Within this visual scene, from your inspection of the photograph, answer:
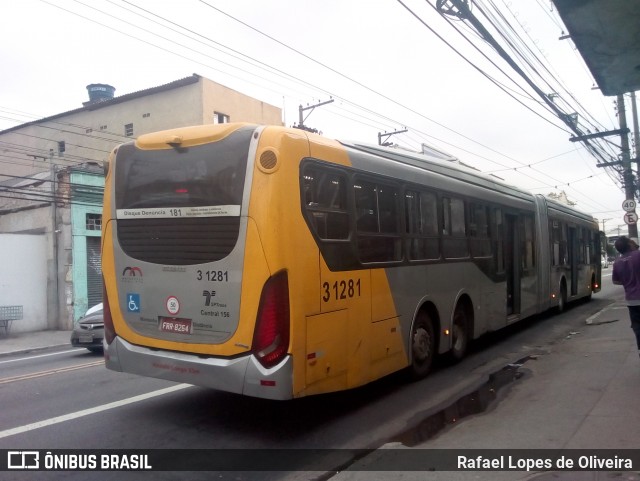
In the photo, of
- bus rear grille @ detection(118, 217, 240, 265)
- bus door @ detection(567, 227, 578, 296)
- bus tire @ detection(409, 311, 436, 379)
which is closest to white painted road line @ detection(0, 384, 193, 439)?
bus rear grille @ detection(118, 217, 240, 265)

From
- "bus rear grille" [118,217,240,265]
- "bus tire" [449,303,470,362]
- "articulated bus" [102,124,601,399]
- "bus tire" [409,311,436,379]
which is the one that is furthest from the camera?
"bus tire" [449,303,470,362]

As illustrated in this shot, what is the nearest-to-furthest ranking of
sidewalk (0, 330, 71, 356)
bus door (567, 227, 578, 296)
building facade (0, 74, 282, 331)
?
sidewalk (0, 330, 71, 356)
bus door (567, 227, 578, 296)
building facade (0, 74, 282, 331)

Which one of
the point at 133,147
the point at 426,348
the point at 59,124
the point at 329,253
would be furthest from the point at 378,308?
the point at 59,124

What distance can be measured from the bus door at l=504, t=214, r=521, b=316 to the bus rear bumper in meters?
7.58

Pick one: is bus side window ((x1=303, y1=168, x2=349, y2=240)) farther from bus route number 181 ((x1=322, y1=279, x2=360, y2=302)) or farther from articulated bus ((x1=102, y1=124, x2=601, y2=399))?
bus route number 181 ((x1=322, y1=279, x2=360, y2=302))

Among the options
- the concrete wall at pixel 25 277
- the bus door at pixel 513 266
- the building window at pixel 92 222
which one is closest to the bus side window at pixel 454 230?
the bus door at pixel 513 266

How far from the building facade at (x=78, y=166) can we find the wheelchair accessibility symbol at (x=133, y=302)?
12.6m

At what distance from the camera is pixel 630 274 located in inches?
282

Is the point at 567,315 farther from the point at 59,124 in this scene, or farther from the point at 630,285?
the point at 59,124

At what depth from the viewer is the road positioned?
5.35 metres

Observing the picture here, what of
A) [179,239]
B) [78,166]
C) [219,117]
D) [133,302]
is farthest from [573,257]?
[219,117]

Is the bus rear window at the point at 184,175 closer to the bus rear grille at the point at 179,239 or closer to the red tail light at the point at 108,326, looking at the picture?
the bus rear grille at the point at 179,239

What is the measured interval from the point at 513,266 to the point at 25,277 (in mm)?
16230

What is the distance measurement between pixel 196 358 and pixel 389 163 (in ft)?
11.2
